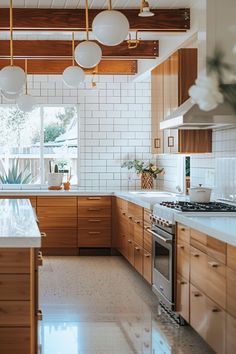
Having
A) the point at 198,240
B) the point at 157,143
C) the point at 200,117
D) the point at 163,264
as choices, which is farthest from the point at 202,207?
the point at 157,143

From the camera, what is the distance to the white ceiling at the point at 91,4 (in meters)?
5.48

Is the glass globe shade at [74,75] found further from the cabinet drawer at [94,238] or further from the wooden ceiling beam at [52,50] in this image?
the cabinet drawer at [94,238]

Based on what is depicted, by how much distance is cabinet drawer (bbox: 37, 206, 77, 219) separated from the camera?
337 inches

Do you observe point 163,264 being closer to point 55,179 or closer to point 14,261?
point 14,261

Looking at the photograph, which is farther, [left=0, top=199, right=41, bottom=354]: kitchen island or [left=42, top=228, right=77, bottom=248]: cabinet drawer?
[left=42, top=228, right=77, bottom=248]: cabinet drawer

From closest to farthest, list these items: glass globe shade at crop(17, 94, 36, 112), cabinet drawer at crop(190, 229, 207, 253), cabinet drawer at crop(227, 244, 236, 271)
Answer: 1. cabinet drawer at crop(227, 244, 236, 271)
2. cabinet drawer at crop(190, 229, 207, 253)
3. glass globe shade at crop(17, 94, 36, 112)

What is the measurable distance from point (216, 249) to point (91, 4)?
2934 millimetres

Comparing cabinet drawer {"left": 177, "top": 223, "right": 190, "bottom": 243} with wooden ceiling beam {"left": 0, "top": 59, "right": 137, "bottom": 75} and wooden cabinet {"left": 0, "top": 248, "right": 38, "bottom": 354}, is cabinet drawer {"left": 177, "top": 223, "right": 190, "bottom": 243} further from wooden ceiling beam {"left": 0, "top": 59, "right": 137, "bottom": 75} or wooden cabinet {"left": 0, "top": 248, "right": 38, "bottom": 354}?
wooden ceiling beam {"left": 0, "top": 59, "right": 137, "bottom": 75}

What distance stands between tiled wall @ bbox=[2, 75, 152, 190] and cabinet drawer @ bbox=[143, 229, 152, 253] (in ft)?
10.1

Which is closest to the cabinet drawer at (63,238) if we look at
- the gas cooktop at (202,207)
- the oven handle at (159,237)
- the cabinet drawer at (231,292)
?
the oven handle at (159,237)

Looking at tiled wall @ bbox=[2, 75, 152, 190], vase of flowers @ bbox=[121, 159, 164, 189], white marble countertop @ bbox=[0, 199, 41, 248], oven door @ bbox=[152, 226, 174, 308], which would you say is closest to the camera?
white marble countertop @ bbox=[0, 199, 41, 248]

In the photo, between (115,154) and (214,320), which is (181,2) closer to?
(214,320)

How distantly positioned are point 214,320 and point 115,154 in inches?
231

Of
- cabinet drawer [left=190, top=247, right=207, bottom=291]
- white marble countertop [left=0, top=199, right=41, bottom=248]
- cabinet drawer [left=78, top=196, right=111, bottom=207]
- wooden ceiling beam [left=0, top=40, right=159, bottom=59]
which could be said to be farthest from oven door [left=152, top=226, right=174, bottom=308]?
cabinet drawer [left=78, top=196, right=111, bottom=207]
